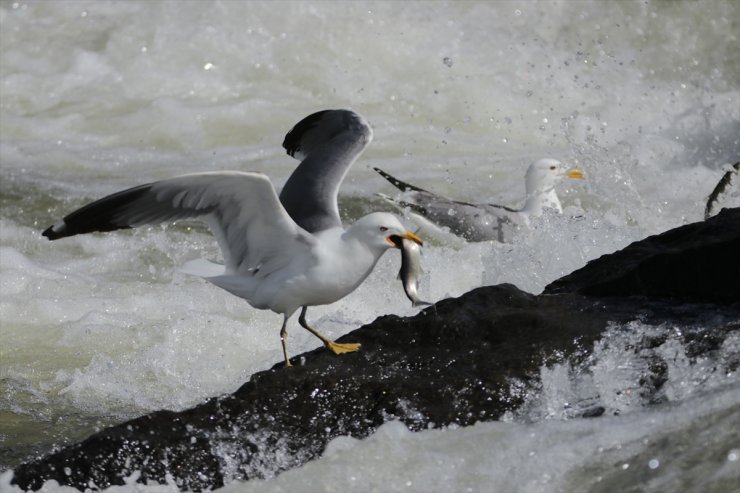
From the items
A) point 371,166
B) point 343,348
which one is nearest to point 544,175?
point 371,166

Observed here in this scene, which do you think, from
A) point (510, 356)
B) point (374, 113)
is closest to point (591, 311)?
point (510, 356)

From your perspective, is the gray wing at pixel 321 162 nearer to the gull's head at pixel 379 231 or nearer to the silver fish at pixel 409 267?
the gull's head at pixel 379 231

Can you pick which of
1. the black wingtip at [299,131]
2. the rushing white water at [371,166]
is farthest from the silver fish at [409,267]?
the black wingtip at [299,131]

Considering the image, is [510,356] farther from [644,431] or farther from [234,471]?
[234,471]

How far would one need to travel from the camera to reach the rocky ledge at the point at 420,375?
3725 mm

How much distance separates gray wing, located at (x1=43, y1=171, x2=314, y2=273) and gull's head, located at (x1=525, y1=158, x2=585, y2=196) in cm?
365

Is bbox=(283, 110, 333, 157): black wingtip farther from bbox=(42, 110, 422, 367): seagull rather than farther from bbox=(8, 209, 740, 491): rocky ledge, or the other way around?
bbox=(8, 209, 740, 491): rocky ledge

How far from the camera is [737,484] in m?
3.46

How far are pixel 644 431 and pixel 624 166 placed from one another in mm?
6029

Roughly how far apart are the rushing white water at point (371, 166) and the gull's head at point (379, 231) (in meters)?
0.99

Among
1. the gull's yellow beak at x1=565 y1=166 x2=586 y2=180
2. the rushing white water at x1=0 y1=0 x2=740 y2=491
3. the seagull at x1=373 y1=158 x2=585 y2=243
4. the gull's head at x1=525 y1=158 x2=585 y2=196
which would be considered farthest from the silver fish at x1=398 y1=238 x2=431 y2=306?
the gull's yellow beak at x1=565 y1=166 x2=586 y2=180

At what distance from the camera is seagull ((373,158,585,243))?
7.72 meters

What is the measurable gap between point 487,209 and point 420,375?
155 inches

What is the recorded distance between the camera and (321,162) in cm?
523
